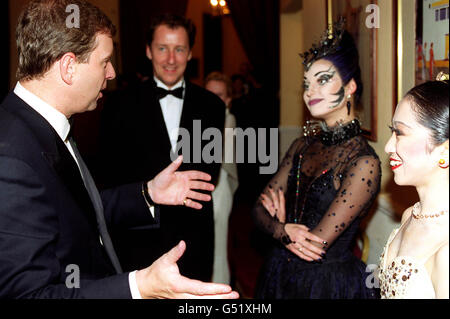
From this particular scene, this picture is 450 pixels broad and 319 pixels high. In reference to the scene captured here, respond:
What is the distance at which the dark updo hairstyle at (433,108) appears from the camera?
961mm

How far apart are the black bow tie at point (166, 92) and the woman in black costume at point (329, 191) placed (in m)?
0.96

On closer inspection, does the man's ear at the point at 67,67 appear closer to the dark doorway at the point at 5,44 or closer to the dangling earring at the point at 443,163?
the dangling earring at the point at 443,163

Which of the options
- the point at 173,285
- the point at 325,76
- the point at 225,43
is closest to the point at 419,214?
the point at 173,285

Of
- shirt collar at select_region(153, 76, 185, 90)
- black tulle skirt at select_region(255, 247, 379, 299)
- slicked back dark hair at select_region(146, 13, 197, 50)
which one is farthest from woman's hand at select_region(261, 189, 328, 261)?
Answer: slicked back dark hair at select_region(146, 13, 197, 50)

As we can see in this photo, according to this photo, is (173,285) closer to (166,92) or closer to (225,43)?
(166,92)

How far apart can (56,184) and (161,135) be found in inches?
50.3

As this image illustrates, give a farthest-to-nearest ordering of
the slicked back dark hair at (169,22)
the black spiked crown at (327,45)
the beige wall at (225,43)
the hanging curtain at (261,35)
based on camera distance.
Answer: the beige wall at (225,43) → the hanging curtain at (261,35) → the slicked back dark hair at (169,22) → the black spiked crown at (327,45)

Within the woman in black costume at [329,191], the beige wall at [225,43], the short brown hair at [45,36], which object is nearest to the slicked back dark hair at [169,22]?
the woman in black costume at [329,191]

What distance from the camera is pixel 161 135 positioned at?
103 inches

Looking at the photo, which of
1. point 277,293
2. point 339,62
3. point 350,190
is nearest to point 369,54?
point 339,62

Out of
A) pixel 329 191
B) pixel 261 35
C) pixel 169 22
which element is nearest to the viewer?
pixel 329 191

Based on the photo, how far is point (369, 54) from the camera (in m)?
2.44

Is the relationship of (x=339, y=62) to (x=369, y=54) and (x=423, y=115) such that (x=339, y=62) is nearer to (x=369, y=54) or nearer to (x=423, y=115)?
(x=369, y=54)

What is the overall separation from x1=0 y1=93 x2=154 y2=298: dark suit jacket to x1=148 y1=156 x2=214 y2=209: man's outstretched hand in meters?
0.40
